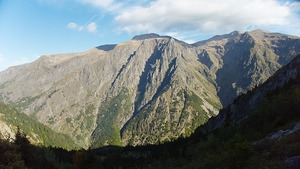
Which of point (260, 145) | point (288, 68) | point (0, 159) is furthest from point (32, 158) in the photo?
point (288, 68)

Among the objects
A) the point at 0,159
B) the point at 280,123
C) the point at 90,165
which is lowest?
the point at 90,165

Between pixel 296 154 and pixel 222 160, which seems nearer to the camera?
pixel 296 154

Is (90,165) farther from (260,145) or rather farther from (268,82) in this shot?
(268,82)

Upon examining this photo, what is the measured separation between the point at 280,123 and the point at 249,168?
3266cm

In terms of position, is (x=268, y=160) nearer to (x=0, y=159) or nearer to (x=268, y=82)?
(x=0, y=159)

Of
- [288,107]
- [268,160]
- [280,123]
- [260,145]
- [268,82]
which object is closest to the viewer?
[268,160]

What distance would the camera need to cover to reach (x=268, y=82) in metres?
156

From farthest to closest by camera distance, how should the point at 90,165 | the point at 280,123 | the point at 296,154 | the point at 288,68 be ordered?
the point at 288,68
the point at 90,165
the point at 280,123
the point at 296,154

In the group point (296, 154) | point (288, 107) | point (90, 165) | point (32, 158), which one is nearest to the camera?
point (296, 154)

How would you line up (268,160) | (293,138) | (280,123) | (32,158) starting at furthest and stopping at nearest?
(280,123)
(32,158)
(293,138)
(268,160)

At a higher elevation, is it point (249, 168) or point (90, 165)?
point (249, 168)

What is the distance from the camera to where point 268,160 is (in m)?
31.0

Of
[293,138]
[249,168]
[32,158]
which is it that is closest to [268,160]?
[249,168]

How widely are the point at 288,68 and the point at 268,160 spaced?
5042 inches
